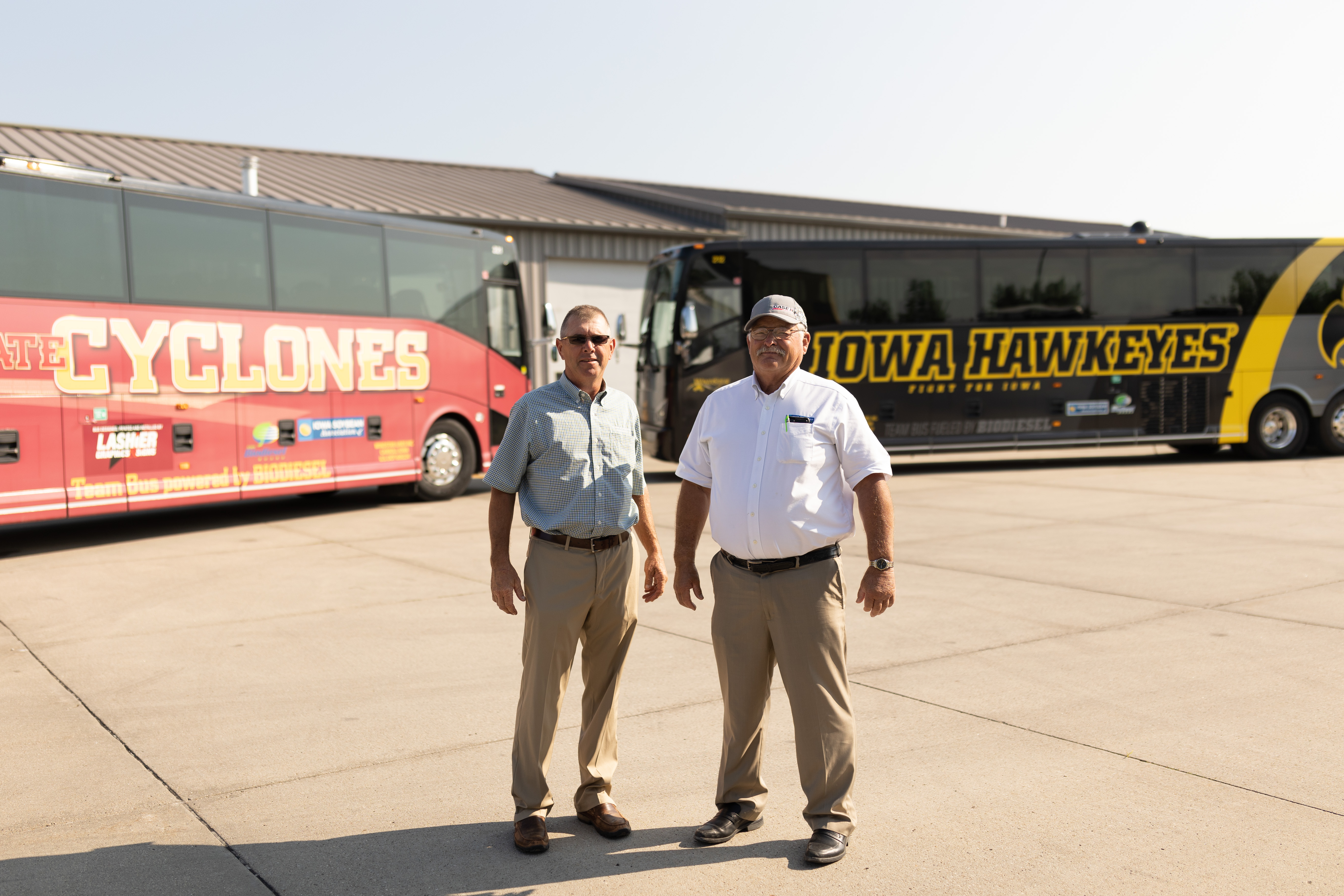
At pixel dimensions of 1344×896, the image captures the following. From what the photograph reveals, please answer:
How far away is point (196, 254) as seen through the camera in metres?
11.8

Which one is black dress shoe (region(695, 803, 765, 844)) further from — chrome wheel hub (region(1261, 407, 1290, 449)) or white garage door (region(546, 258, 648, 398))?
white garage door (region(546, 258, 648, 398))

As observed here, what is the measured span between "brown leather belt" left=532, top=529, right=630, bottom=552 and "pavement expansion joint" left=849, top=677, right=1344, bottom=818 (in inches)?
84.3

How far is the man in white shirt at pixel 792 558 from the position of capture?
3762 mm

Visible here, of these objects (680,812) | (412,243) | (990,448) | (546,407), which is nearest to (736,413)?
(546,407)

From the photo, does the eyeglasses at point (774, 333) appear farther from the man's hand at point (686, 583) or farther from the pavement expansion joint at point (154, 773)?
the pavement expansion joint at point (154, 773)

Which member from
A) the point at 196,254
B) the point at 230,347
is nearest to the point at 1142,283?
the point at 230,347

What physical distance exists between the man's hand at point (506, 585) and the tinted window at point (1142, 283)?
52.8ft

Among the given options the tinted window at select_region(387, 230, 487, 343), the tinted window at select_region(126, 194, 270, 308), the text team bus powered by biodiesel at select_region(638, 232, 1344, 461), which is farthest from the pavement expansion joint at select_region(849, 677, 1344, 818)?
the text team bus powered by biodiesel at select_region(638, 232, 1344, 461)

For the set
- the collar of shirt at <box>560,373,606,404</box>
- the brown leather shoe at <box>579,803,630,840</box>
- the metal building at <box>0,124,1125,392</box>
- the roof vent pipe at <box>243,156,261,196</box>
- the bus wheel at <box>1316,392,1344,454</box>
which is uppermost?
the metal building at <box>0,124,1125,392</box>

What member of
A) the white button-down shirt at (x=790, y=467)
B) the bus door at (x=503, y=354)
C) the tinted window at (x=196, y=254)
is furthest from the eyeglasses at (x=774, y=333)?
the bus door at (x=503, y=354)

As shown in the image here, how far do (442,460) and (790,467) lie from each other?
11.7m

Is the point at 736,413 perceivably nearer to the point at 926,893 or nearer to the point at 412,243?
the point at 926,893

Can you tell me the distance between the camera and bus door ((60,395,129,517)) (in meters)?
10.6

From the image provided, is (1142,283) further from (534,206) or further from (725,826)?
(725,826)
